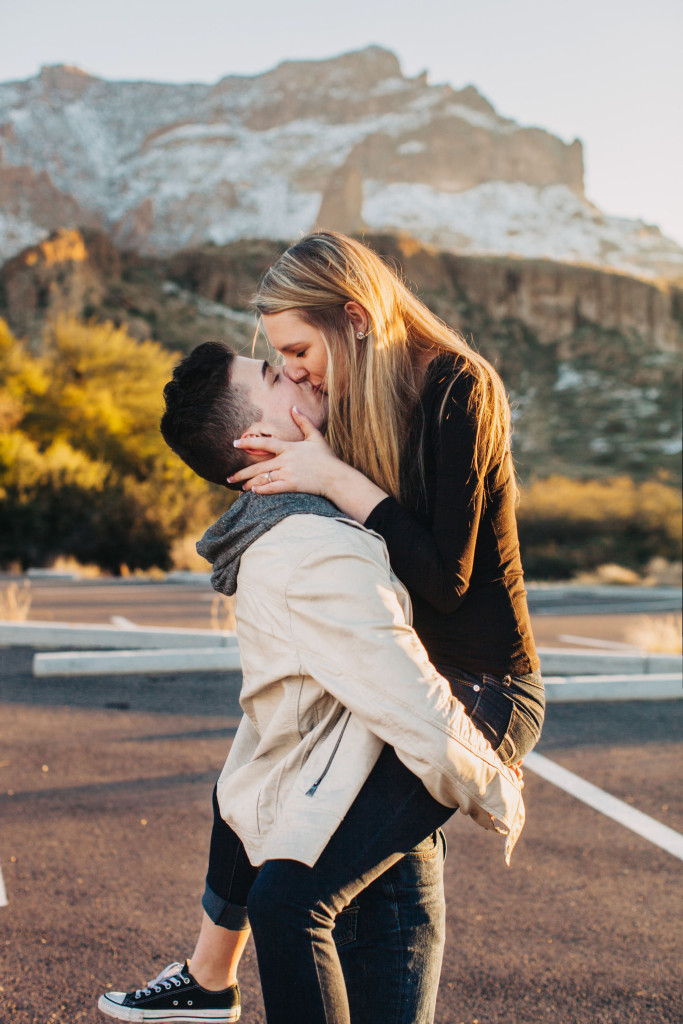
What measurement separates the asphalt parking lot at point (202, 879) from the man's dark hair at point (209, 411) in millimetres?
1684

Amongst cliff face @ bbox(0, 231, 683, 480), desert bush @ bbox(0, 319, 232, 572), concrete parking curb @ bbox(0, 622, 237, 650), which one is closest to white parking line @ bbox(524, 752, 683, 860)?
concrete parking curb @ bbox(0, 622, 237, 650)

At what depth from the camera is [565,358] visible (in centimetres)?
5809

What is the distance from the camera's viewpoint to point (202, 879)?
11.4 ft

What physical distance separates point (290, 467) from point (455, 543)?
375mm

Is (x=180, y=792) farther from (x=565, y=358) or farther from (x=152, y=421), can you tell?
(x=565, y=358)

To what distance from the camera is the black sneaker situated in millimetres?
2098

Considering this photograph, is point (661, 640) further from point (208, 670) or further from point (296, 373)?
point (296, 373)

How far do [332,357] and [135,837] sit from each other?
8.97 feet

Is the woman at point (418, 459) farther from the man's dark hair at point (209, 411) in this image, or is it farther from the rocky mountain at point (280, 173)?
the rocky mountain at point (280, 173)

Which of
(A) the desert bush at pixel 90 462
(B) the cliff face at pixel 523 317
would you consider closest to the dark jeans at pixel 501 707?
(A) the desert bush at pixel 90 462

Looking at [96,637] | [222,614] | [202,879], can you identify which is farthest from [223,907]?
[222,614]

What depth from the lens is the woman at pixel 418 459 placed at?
178cm

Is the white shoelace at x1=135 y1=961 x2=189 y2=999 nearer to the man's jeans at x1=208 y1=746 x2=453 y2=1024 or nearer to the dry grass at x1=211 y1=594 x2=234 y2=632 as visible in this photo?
the man's jeans at x1=208 y1=746 x2=453 y2=1024

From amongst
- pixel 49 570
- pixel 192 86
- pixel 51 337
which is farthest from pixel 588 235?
pixel 49 570
